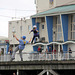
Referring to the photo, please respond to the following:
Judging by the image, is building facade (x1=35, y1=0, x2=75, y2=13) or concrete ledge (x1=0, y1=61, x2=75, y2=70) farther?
building facade (x1=35, y1=0, x2=75, y2=13)

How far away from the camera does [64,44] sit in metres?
44.4

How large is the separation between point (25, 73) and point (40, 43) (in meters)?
10.6

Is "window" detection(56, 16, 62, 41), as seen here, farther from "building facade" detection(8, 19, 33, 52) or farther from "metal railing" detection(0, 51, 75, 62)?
"metal railing" detection(0, 51, 75, 62)

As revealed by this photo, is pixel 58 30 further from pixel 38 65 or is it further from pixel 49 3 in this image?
pixel 38 65

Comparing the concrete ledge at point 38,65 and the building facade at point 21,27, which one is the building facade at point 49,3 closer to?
the building facade at point 21,27

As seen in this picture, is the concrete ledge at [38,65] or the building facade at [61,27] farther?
the building facade at [61,27]

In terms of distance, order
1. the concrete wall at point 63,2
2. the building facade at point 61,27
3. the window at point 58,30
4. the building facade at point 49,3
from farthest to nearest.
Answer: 1. the building facade at point 49,3
2. the concrete wall at point 63,2
3. the window at point 58,30
4. the building facade at point 61,27

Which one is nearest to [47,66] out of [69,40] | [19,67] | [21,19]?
[19,67]

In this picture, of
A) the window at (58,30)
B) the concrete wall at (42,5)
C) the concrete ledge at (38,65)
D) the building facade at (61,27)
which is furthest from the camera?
the concrete wall at (42,5)

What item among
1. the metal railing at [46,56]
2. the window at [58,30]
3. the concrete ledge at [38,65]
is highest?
the window at [58,30]

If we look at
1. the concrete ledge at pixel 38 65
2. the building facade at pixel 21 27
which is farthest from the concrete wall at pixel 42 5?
the concrete ledge at pixel 38 65

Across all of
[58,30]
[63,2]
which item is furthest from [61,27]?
[63,2]

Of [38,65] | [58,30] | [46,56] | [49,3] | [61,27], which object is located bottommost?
[38,65]

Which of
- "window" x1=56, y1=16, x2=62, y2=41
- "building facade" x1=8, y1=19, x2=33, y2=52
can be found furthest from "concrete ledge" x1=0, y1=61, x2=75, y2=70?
"building facade" x1=8, y1=19, x2=33, y2=52
